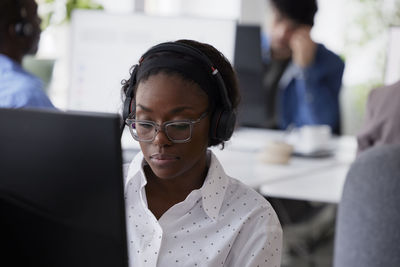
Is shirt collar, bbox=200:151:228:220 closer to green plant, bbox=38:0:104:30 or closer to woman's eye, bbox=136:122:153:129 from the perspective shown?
woman's eye, bbox=136:122:153:129

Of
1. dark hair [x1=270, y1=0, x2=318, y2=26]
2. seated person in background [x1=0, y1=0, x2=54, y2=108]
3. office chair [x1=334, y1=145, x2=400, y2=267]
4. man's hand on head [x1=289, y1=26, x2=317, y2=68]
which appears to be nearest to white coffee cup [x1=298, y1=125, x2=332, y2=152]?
man's hand on head [x1=289, y1=26, x2=317, y2=68]

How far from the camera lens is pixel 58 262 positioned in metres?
0.62

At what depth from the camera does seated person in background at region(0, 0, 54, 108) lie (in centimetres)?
162

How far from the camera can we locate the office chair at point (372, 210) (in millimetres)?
1379

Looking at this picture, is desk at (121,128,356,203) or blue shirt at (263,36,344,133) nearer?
desk at (121,128,356,203)

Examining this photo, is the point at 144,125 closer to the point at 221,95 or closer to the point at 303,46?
the point at 221,95

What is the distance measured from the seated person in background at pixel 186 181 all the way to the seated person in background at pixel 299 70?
1.68 m

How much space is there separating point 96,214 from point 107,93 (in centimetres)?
150

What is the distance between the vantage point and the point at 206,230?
98 centimetres

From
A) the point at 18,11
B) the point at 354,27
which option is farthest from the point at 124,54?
the point at 354,27

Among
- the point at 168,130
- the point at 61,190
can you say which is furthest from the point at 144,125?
the point at 61,190

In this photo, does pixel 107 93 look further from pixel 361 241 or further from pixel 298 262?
pixel 298 262

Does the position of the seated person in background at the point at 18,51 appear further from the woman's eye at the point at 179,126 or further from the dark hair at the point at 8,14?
the woman's eye at the point at 179,126

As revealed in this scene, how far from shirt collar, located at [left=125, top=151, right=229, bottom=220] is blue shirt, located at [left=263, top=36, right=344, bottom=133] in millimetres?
1679
